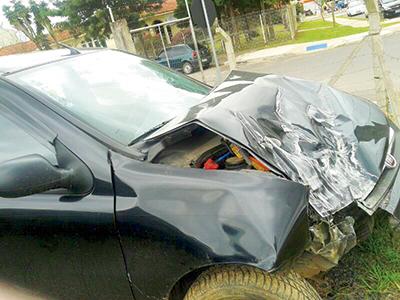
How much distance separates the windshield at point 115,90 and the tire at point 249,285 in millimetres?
809

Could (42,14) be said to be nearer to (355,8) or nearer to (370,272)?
(355,8)

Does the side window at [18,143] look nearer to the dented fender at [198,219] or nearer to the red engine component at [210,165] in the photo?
the dented fender at [198,219]

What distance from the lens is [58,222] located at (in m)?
1.96

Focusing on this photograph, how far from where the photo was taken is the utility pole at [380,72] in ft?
12.9

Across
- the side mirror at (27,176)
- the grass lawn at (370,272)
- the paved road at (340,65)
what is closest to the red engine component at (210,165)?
the side mirror at (27,176)

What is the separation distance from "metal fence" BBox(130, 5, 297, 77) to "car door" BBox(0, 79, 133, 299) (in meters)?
17.3

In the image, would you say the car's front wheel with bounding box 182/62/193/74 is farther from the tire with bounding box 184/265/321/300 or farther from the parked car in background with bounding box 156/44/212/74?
the tire with bounding box 184/265/321/300

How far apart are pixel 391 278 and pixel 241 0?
21.6 meters

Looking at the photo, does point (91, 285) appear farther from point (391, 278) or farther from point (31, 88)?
point (391, 278)

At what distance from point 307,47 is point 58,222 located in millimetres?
17945

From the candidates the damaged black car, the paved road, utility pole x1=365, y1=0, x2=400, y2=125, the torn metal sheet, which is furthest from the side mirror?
the paved road

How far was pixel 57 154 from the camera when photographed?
1951 millimetres

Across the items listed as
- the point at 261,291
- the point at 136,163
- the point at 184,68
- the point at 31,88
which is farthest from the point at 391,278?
the point at 184,68

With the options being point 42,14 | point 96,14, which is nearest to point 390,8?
point 96,14
